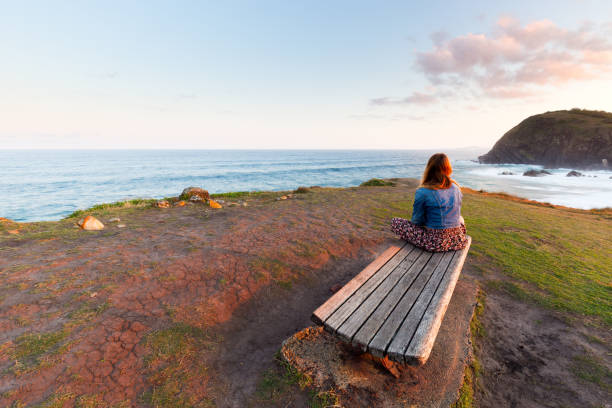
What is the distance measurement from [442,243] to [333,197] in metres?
8.70

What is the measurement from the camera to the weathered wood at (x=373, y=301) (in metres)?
2.34

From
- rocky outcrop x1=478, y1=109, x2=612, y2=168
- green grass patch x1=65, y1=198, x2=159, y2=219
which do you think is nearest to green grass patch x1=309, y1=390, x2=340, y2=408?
green grass patch x1=65, y1=198, x2=159, y2=219

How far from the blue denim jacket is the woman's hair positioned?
0.09 meters

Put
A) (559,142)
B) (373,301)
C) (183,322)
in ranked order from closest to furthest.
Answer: (373,301) < (183,322) < (559,142)

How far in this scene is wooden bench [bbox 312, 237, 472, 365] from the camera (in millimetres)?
2174

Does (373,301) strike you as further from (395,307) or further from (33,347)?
(33,347)

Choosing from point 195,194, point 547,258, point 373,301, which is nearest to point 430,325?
point 373,301

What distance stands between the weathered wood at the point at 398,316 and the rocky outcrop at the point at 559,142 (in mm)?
71495

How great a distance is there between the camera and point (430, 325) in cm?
235

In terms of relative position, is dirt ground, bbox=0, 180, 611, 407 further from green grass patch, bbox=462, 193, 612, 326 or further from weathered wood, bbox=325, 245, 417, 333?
weathered wood, bbox=325, 245, 417, 333

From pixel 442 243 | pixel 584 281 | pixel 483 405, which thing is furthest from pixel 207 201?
pixel 584 281

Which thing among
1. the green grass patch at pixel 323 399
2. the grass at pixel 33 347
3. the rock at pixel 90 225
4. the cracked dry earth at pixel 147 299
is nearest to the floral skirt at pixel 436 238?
the cracked dry earth at pixel 147 299

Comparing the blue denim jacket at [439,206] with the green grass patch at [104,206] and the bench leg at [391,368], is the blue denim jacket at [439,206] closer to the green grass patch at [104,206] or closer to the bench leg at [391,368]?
the bench leg at [391,368]

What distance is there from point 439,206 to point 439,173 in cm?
54
